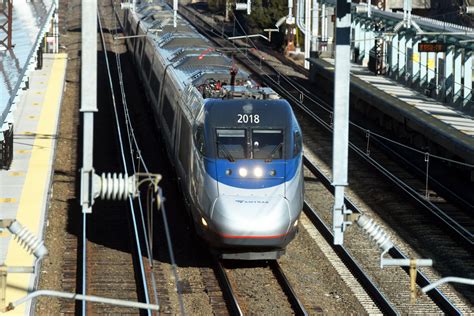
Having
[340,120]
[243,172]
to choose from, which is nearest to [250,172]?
[243,172]

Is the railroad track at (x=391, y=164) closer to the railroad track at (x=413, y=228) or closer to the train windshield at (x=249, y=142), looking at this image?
the railroad track at (x=413, y=228)

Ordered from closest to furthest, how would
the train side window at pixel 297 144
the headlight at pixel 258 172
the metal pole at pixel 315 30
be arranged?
the headlight at pixel 258 172 < the train side window at pixel 297 144 < the metal pole at pixel 315 30

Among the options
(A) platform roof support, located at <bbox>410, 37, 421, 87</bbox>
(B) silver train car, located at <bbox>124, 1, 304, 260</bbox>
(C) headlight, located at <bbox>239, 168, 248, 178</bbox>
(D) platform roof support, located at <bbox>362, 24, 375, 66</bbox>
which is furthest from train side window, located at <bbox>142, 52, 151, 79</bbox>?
(C) headlight, located at <bbox>239, 168, 248, 178</bbox>

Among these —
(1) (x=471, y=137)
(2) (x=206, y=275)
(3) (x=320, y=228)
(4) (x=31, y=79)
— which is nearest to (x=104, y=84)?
(4) (x=31, y=79)

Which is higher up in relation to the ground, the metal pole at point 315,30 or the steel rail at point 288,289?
the metal pole at point 315,30

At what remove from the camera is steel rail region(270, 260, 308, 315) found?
658 inches

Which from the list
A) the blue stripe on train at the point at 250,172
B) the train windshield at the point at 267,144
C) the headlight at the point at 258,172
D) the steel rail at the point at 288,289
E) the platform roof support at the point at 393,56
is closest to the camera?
the steel rail at the point at 288,289

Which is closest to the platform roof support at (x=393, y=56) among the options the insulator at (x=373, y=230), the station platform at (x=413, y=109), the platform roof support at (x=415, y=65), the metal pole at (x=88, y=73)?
the station platform at (x=413, y=109)

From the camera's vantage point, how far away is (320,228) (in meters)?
22.0

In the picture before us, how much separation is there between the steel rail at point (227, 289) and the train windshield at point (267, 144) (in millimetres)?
2090

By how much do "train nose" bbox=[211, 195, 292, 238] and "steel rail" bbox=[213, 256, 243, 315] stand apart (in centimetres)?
→ 91

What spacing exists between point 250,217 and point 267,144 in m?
1.42

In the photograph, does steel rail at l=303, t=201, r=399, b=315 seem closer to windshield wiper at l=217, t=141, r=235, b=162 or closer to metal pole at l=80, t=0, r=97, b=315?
windshield wiper at l=217, t=141, r=235, b=162

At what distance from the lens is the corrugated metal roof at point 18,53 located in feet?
78.7
